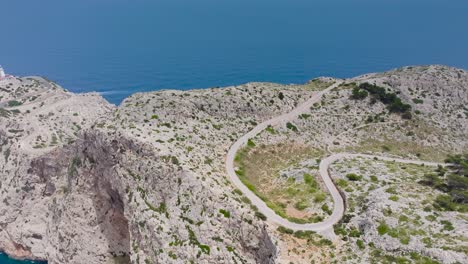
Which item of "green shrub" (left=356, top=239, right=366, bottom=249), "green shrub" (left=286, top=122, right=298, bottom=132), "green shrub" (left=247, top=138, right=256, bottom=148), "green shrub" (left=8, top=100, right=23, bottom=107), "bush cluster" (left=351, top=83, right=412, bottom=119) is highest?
"green shrub" (left=8, top=100, right=23, bottom=107)

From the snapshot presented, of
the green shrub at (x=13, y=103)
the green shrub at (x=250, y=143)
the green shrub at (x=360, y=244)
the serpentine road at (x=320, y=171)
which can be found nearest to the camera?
the green shrub at (x=360, y=244)

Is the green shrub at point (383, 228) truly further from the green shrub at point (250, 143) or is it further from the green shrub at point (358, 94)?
the green shrub at point (358, 94)

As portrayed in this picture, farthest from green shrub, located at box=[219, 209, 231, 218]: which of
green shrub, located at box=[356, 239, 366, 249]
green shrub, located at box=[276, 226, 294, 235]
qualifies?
green shrub, located at box=[356, 239, 366, 249]

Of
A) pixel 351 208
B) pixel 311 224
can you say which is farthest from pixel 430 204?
pixel 311 224

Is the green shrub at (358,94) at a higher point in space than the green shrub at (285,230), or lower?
higher

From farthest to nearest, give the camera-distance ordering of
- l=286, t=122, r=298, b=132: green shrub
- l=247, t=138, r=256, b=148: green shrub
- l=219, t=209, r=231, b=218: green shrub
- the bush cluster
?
the bush cluster → l=286, t=122, r=298, b=132: green shrub → l=247, t=138, r=256, b=148: green shrub → l=219, t=209, r=231, b=218: green shrub

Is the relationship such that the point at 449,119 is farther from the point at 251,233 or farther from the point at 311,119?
the point at 251,233

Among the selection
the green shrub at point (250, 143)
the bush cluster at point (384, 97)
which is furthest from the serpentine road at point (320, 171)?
the bush cluster at point (384, 97)

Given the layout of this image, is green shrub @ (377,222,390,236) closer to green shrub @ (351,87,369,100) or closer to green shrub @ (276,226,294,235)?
green shrub @ (276,226,294,235)

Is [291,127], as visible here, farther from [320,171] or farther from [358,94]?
[358,94]

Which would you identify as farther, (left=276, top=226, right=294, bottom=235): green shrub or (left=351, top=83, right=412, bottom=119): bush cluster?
(left=351, top=83, right=412, bottom=119): bush cluster
